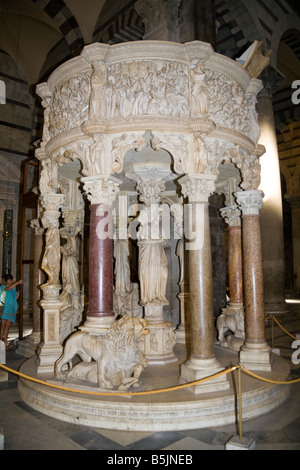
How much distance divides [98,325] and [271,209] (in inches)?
321

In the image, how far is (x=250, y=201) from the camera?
6035mm

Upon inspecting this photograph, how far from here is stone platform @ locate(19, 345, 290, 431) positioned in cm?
405

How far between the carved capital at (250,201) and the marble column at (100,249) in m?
2.40

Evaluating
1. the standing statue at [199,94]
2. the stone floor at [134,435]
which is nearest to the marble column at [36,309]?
the stone floor at [134,435]

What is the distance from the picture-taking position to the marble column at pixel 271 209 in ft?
35.7

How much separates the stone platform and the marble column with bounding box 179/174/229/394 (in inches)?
12.9

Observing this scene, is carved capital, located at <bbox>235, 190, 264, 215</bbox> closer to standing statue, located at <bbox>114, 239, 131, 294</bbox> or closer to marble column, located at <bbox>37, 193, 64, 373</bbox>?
standing statue, located at <bbox>114, 239, 131, 294</bbox>

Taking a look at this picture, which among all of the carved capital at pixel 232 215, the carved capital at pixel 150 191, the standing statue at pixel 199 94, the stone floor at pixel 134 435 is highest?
the standing statue at pixel 199 94

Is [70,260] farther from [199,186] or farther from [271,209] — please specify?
[271,209]

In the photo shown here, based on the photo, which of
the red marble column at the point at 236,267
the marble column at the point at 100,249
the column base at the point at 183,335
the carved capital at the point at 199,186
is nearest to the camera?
the carved capital at the point at 199,186

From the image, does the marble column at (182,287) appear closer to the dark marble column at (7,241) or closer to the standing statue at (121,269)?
the standing statue at (121,269)

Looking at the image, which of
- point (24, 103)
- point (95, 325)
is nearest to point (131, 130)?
point (95, 325)
